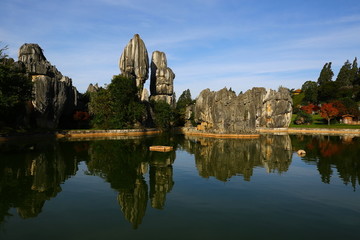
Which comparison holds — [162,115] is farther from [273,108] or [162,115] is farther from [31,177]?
[31,177]

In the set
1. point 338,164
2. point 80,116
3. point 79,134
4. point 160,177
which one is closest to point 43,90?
point 79,134

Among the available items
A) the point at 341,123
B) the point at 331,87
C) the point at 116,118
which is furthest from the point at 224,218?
the point at 331,87

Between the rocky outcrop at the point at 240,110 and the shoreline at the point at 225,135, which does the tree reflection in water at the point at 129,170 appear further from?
the rocky outcrop at the point at 240,110

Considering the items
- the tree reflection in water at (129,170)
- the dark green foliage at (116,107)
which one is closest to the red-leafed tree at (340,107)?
the tree reflection in water at (129,170)

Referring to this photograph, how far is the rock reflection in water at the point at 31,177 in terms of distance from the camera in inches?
530

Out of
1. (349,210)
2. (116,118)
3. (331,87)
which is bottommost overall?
(349,210)

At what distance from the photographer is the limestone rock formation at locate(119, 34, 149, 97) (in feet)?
240

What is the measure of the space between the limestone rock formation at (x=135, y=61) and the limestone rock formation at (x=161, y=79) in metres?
9.08

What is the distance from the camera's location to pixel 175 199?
582 inches

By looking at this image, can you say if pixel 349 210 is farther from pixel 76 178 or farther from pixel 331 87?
pixel 331 87

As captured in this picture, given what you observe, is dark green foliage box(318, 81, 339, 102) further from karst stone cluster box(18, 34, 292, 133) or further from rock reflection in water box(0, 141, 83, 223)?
rock reflection in water box(0, 141, 83, 223)

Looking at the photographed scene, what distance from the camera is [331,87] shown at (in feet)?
293

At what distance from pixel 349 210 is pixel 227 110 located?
4363cm

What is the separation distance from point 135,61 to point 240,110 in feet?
107
